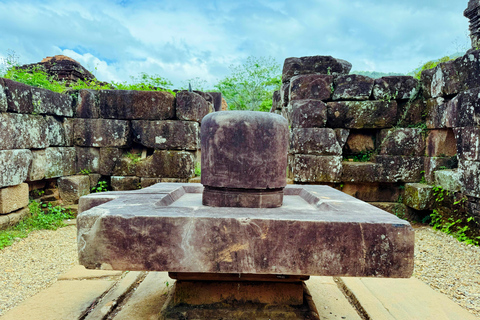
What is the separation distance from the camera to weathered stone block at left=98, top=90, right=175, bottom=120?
5.77m

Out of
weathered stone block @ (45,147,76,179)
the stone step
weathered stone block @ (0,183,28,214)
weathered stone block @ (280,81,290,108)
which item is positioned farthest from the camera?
weathered stone block @ (280,81,290,108)

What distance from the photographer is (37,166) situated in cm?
507

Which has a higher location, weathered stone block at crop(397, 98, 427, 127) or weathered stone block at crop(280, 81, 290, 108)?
weathered stone block at crop(280, 81, 290, 108)

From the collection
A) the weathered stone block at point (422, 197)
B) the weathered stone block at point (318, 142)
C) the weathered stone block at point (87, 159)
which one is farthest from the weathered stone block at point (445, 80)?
the weathered stone block at point (87, 159)

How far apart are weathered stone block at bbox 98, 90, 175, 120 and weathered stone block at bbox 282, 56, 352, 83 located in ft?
7.99

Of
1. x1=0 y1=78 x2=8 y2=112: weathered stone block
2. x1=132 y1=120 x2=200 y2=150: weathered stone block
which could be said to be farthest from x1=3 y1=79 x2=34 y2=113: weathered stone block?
x1=132 y1=120 x2=200 y2=150: weathered stone block

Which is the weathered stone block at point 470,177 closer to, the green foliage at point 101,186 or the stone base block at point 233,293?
the stone base block at point 233,293

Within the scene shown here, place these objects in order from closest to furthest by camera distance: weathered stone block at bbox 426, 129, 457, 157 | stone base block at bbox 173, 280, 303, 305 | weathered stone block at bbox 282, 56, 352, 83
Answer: stone base block at bbox 173, 280, 303, 305, weathered stone block at bbox 426, 129, 457, 157, weathered stone block at bbox 282, 56, 352, 83

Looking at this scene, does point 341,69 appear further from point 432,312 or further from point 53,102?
point 53,102

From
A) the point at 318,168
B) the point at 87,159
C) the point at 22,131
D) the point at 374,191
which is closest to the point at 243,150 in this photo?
the point at 318,168

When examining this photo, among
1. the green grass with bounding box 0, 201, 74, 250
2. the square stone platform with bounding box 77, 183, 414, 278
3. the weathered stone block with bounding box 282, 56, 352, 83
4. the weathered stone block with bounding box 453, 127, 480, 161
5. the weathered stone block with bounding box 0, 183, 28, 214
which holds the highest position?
the weathered stone block with bounding box 282, 56, 352, 83

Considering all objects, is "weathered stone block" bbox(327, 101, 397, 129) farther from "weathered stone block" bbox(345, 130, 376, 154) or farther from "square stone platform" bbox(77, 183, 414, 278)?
"square stone platform" bbox(77, 183, 414, 278)

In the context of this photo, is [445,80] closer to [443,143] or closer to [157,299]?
[443,143]

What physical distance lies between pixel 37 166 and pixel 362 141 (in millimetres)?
5591
